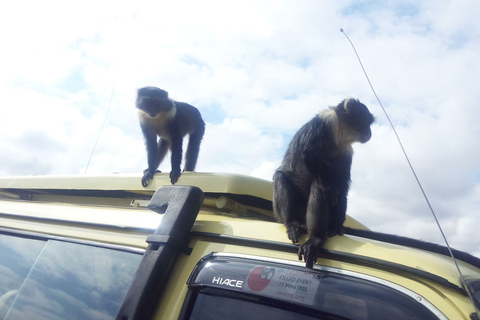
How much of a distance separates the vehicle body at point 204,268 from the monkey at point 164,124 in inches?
194

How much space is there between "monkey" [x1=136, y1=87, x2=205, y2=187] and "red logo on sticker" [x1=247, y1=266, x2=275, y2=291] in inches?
234

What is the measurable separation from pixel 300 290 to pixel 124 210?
1425 millimetres

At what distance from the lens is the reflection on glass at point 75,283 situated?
203 centimetres

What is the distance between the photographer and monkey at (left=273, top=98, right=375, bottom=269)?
10.3 feet

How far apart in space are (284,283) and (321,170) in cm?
221

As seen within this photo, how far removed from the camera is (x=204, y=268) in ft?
6.13

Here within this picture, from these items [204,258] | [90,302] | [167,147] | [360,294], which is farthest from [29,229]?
[167,147]

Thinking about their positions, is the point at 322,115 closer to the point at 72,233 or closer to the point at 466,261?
the point at 466,261

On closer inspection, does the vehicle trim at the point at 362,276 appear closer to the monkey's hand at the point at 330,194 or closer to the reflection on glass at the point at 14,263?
the reflection on glass at the point at 14,263

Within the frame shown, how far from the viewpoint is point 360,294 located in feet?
4.94

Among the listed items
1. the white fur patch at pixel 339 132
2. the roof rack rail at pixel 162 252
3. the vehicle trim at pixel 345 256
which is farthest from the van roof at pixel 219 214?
the white fur patch at pixel 339 132

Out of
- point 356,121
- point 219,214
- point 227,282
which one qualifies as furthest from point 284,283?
point 356,121

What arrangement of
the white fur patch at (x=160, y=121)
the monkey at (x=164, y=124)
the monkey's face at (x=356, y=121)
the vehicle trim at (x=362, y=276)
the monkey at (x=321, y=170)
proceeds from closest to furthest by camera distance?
the vehicle trim at (x=362, y=276) → the monkey at (x=321, y=170) → the monkey's face at (x=356, y=121) → the monkey at (x=164, y=124) → the white fur patch at (x=160, y=121)

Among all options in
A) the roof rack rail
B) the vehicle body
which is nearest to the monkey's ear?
the vehicle body
